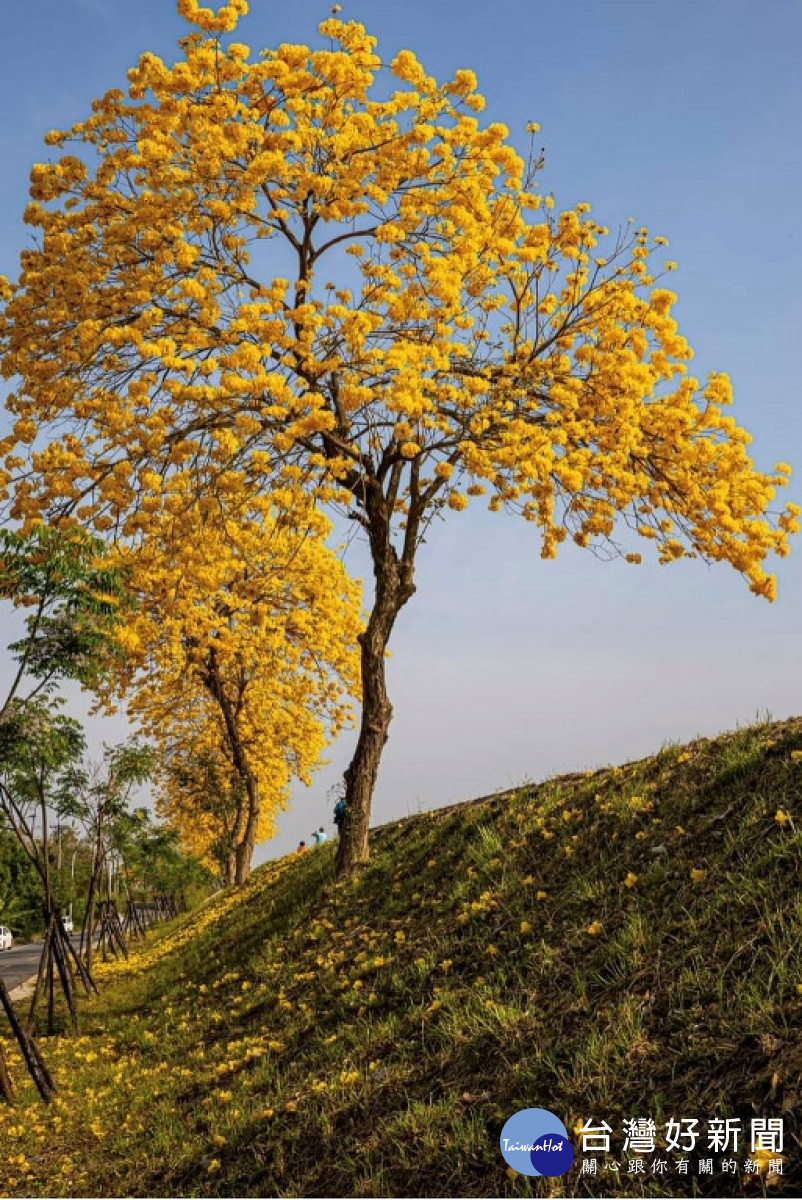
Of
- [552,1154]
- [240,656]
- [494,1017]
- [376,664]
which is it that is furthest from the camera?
[240,656]

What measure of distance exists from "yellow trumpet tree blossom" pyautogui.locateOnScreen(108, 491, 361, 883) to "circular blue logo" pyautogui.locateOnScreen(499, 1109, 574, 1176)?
952 centimetres

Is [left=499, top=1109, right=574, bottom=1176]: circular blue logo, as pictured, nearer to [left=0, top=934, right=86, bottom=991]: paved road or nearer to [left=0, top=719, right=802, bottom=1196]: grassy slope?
[left=0, top=719, right=802, bottom=1196]: grassy slope

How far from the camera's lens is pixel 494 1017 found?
6.82 meters

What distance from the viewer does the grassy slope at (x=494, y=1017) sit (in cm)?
542

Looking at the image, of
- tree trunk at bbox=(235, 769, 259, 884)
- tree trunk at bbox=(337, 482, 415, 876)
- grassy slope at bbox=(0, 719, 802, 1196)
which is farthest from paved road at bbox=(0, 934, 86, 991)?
grassy slope at bbox=(0, 719, 802, 1196)

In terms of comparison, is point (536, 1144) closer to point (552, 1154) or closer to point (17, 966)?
point (552, 1154)

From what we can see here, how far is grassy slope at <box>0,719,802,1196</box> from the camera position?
542 centimetres

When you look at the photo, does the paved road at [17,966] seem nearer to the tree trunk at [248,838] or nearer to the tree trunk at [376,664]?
the tree trunk at [248,838]

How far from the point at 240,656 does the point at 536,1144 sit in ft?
71.9

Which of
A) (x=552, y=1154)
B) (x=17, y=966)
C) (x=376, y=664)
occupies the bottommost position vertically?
(x=17, y=966)

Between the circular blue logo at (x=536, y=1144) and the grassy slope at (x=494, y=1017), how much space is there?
8cm

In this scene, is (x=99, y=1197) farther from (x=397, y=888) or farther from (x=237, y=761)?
(x=237, y=761)

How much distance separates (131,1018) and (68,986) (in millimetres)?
1349

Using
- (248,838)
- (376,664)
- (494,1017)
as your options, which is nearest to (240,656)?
(248,838)
